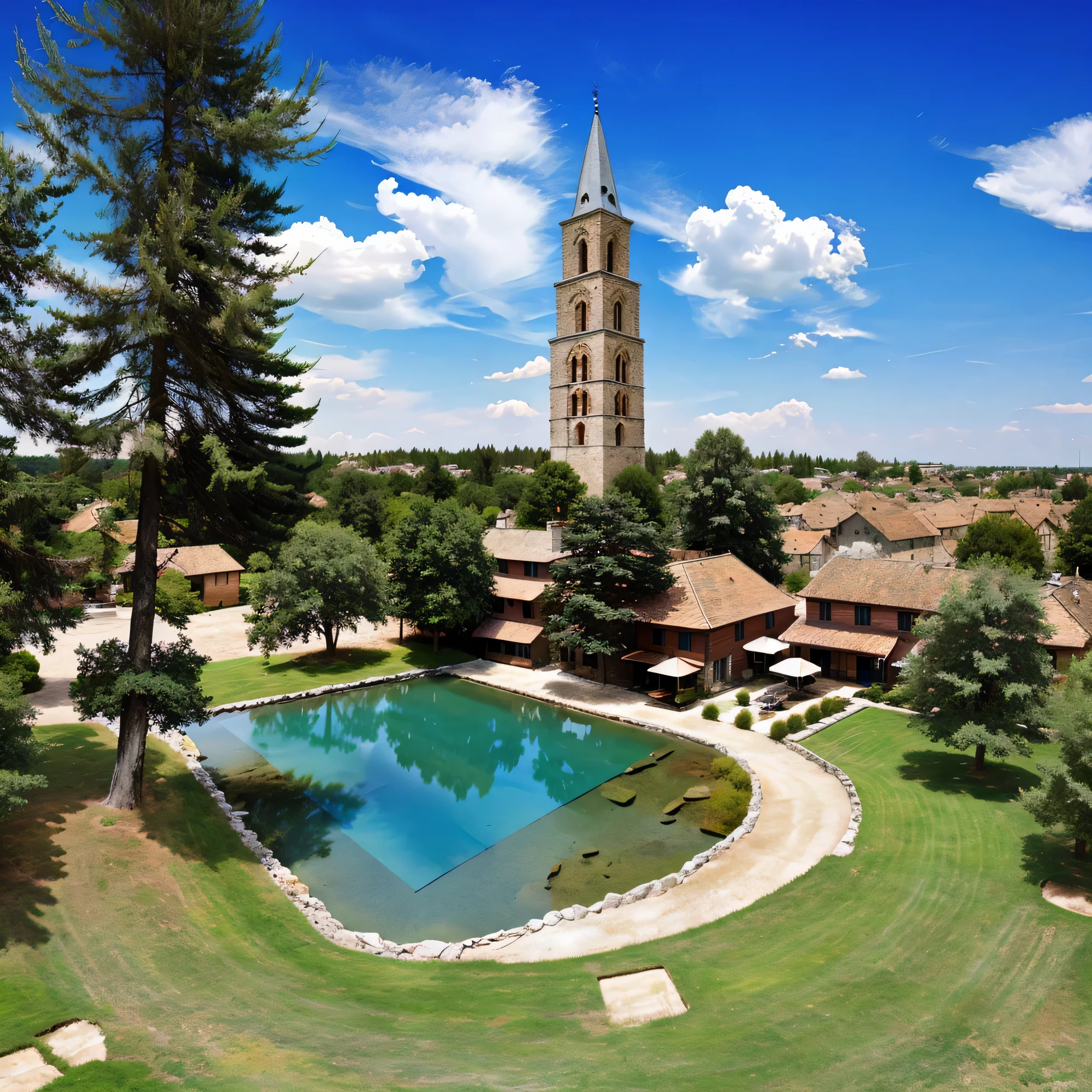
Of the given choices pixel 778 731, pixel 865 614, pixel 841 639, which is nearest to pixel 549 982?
pixel 778 731

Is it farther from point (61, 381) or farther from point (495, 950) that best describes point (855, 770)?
point (61, 381)

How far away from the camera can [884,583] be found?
32.6m

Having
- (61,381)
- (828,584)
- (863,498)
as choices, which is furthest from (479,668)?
(863,498)

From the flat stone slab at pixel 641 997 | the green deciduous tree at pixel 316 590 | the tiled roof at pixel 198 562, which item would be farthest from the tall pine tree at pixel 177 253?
the tiled roof at pixel 198 562

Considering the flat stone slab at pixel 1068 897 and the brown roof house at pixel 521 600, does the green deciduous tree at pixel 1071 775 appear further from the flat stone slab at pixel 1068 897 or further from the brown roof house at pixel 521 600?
the brown roof house at pixel 521 600

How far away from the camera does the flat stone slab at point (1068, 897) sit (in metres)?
13.6

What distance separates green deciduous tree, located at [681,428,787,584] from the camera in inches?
1673

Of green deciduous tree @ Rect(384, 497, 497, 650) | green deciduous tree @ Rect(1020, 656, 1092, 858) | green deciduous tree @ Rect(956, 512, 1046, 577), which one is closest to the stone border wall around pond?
green deciduous tree @ Rect(1020, 656, 1092, 858)

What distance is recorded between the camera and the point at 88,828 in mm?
15414

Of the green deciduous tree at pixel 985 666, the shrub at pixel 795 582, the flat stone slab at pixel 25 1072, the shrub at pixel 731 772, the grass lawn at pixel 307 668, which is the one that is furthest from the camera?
the shrub at pixel 795 582

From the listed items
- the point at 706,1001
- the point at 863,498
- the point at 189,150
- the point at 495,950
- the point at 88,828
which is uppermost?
the point at 189,150

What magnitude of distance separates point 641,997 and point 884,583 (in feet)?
88.2

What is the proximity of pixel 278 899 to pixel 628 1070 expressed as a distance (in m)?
10.0

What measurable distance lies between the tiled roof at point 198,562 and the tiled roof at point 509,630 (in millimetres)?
22317
